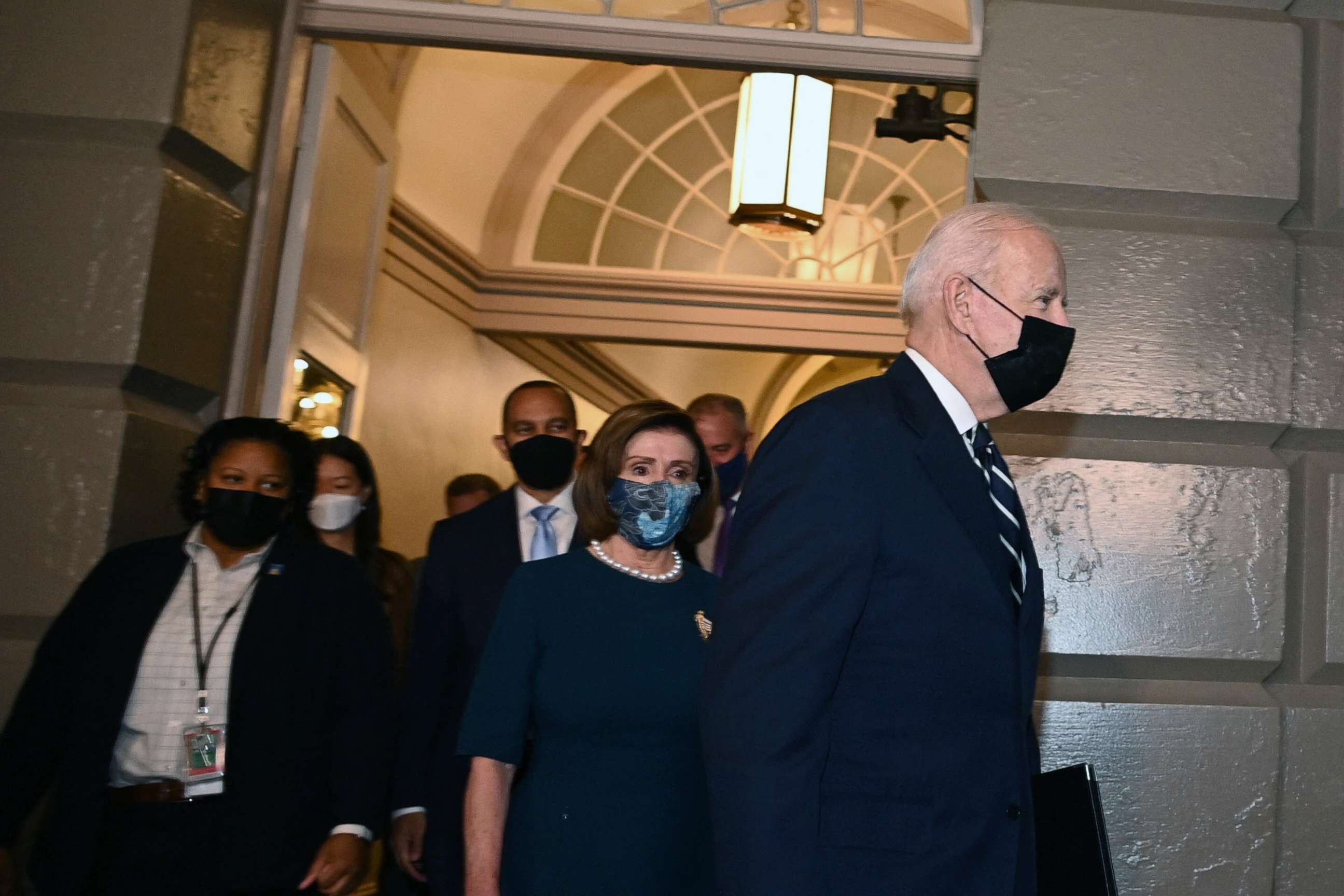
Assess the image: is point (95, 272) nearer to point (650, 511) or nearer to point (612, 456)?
point (612, 456)

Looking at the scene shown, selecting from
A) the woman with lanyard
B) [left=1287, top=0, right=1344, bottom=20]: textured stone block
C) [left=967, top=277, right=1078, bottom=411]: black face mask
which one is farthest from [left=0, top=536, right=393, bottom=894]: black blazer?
[left=1287, top=0, right=1344, bottom=20]: textured stone block

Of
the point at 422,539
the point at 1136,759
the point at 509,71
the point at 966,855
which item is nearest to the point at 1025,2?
the point at 1136,759

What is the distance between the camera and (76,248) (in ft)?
12.0

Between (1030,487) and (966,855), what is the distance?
168 centimetres

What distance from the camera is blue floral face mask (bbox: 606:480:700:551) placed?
296cm

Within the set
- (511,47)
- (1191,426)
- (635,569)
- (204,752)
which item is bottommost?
(204,752)

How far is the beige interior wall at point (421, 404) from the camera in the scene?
304 inches

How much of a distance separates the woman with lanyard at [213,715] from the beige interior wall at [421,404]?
383cm

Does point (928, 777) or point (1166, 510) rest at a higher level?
point (1166, 510)

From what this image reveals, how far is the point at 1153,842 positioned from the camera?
3.37 meters

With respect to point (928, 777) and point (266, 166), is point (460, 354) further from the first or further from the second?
point (928, 777)

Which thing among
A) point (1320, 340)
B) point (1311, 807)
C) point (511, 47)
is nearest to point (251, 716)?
point (511, 47)

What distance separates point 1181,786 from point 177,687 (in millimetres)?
2309

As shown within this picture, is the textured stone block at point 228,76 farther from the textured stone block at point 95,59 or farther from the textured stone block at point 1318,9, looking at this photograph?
the textured stone block at point 1318,9
